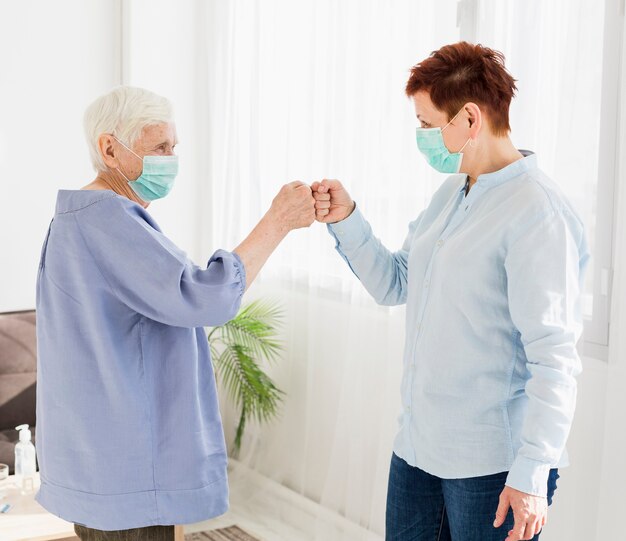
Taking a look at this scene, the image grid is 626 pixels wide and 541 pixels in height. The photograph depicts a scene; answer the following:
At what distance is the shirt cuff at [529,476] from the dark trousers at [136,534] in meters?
0.70

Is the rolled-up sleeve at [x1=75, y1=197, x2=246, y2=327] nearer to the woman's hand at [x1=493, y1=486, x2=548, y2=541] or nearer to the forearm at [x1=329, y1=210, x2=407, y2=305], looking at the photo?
the forearm at [x1=329, y1=210, x2=407, y2=305]

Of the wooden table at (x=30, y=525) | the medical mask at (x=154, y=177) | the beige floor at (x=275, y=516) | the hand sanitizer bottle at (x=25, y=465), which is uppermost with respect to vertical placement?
the medical mask at (x=154, y=177)

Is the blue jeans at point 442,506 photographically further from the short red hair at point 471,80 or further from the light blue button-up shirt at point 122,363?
the short red hair at point 471,80

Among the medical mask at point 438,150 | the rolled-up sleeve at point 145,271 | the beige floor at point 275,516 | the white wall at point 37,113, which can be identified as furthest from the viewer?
the white wall at point 37,113

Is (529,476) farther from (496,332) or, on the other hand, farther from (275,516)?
(275,516)

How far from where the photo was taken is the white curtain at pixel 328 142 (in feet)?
7.37

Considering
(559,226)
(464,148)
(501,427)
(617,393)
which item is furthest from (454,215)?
(617,393)

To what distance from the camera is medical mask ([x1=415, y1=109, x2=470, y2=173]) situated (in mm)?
1626

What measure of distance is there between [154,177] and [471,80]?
2.28 feet

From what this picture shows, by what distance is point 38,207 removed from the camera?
12.5 ft

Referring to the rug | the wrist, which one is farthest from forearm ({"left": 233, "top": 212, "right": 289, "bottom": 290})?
the rug

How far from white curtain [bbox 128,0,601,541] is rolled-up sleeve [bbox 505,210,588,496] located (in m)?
0.80

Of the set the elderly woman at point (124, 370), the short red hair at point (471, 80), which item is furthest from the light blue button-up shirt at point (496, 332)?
the elderly woman at point (124, 370)

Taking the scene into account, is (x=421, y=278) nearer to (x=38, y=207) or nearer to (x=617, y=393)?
(x=617, y=393)
